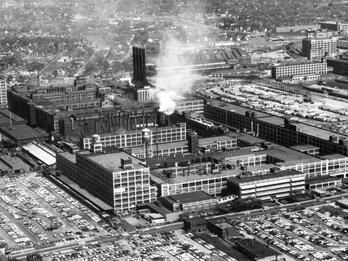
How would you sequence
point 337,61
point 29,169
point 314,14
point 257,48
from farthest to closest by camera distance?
point 314,14 < point 257,48 < point 337,61 < point 29,169

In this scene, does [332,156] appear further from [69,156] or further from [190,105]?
[190,105]

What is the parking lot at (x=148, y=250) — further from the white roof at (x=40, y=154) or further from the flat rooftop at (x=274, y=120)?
the flat rooftop at (x=274, y=120)

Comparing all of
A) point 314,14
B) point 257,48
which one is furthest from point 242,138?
point 314,14

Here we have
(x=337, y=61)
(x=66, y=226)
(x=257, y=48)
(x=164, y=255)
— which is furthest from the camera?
(x=257, y=48)

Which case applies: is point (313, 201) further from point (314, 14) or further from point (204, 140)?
point (314, 14)

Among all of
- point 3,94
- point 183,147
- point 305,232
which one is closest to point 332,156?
point 183,147

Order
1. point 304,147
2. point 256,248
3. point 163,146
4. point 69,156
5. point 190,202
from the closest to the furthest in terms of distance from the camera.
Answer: point 256,248, point 190,202, point 69,156, point 304,147, point 163,146
